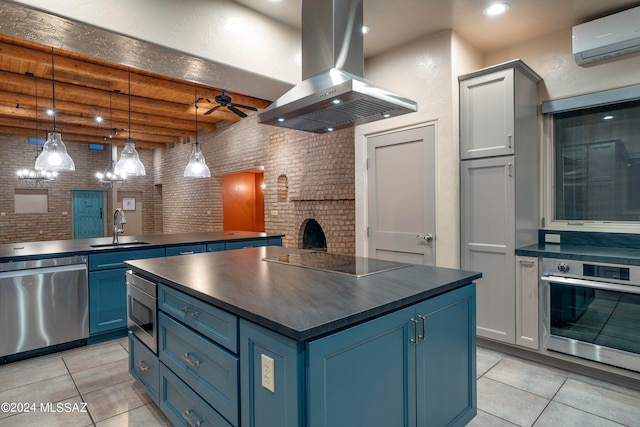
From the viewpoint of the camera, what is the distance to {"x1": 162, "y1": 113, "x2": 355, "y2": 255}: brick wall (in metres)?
5.16

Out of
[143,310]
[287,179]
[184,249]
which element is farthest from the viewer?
[287,179]

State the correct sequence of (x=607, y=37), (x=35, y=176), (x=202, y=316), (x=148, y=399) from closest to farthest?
1. (x=202, y=316)
2. (x=148, y=399)
3. (x=607, y=37)
4. (x=35, y=176)

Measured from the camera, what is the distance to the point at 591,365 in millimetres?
2543

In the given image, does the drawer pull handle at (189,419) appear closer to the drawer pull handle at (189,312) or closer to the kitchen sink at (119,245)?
the drawer pull handle at (189,312)

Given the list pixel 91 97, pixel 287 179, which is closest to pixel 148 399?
pixel 287 179

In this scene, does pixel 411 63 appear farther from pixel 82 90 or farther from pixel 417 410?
pixel 82 90

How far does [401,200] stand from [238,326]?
8.07 ft

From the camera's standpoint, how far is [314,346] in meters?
1.10

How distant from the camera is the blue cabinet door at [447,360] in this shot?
5.02 ft

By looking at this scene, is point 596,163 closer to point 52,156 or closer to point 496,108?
point 496,108

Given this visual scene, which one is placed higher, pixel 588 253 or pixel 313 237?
pixel 588 253

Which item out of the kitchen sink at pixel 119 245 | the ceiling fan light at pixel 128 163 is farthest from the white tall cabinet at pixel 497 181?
the ceiling fan light at pixel 128 163

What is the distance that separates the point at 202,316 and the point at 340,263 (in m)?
0.93

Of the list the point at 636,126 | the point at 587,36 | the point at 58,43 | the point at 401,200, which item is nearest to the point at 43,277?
the point at 58,43
